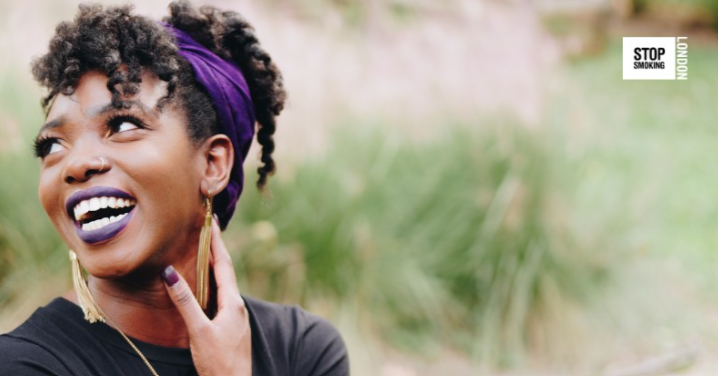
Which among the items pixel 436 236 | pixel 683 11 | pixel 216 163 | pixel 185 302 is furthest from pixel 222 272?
pixel 683 11

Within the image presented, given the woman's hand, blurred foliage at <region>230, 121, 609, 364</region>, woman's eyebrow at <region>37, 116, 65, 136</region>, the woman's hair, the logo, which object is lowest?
blurred foliage at <region>230, 121, 609, 364</region>

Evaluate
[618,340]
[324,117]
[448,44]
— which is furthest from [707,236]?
[324,117]

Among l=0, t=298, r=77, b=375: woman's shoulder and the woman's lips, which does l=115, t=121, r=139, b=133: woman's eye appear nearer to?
the woman's lips

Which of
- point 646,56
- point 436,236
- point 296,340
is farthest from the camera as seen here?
point 646,56

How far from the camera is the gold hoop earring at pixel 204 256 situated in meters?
2.63

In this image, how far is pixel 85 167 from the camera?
238 centimetres

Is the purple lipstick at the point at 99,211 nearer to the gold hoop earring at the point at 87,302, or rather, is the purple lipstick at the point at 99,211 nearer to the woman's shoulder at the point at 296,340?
the gold hoop earring at the point at 87,302

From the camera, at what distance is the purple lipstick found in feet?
7.82

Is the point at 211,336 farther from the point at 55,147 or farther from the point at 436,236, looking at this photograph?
the point at 436,236

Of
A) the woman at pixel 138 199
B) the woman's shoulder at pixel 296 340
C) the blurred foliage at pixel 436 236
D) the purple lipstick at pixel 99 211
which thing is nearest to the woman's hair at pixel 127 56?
the woman at pixel 138 199

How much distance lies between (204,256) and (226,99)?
0.44m

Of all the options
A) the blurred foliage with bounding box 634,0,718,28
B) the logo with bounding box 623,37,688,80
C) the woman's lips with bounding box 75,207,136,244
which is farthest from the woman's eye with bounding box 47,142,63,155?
the blurred foliage with bounding box 634,0,718,28

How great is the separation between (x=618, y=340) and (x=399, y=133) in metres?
1.95

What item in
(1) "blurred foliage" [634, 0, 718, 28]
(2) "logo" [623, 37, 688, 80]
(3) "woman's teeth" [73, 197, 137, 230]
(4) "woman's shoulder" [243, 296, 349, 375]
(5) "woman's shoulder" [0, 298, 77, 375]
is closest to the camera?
(5) "woman's shoulder" [0, 298, 77, 375]
